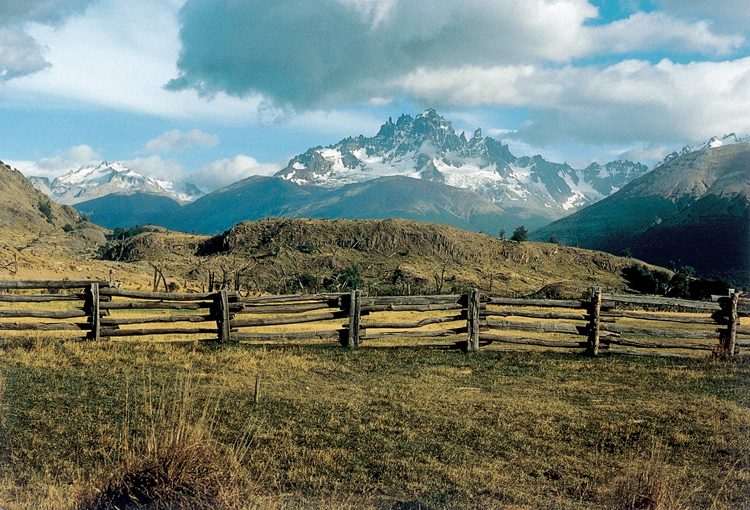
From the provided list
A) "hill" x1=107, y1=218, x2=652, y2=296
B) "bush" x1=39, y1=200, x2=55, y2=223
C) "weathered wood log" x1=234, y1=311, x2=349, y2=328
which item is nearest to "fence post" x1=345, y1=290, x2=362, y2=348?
"weathered wood log" x1=234, y1=311, x2=349, y2=328

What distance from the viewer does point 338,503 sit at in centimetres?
545

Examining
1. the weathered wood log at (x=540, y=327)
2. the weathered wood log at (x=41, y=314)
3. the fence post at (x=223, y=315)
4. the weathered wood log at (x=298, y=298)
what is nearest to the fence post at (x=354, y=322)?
the weathered wood log at (x=298, y=298)

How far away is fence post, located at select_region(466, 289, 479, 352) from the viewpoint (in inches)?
587

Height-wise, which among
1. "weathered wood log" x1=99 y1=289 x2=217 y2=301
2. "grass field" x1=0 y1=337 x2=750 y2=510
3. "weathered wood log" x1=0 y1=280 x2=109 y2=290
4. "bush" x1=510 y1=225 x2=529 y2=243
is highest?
"bush" x1=510 y1=225 x2=529 y2=243

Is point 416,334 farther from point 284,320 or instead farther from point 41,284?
point 41,284

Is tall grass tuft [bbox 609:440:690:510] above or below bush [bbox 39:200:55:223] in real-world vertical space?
below

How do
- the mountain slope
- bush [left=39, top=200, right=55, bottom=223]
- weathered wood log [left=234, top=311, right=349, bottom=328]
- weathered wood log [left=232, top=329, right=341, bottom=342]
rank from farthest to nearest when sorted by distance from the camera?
bush [left=39, top=200, right=55, bottom=223]
the mountain slope
weathered wood log [left=234, top=311, right=349, bottom=328]
weathered wood log [left=232, top=329, right=341, bottom=342]

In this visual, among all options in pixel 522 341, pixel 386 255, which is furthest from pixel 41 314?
pixel 386 255

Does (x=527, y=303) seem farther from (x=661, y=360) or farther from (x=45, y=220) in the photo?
(x=45, y=220)

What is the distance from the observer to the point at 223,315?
47.5 ft

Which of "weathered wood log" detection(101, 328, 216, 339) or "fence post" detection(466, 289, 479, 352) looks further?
"fence post" detection(466, 289, 479, 352)

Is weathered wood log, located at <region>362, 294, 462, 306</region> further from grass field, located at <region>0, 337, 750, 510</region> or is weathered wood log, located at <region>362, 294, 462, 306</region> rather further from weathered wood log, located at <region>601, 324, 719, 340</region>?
weathered wood log, located at <region>601, 324, 719, 340</region>

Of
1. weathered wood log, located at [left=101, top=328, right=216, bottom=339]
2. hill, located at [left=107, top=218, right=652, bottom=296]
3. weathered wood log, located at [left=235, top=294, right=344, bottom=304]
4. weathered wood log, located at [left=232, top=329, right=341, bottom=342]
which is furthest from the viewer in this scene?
hill, located at [left=107, top=218, right=652, bottom=296]

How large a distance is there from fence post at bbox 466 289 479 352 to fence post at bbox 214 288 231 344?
6.31 meters
